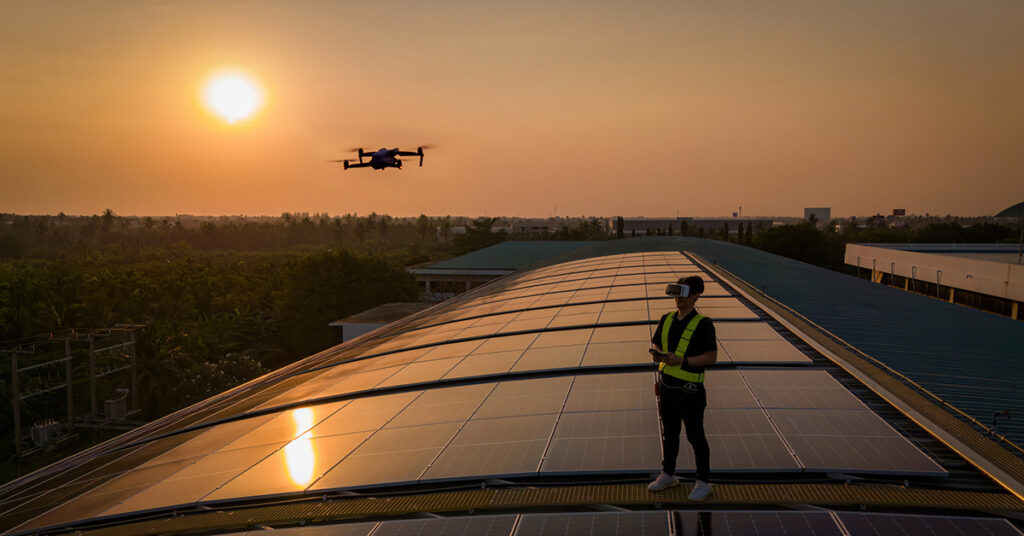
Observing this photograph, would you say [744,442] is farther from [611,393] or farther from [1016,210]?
[1016,210]

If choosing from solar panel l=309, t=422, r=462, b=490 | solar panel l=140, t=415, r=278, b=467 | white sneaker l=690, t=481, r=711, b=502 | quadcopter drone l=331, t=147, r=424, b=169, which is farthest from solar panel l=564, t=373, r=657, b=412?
quadcopter drone l=331, t=147, r=424, b=169

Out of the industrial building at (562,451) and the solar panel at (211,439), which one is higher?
the industrial building at (562,451)

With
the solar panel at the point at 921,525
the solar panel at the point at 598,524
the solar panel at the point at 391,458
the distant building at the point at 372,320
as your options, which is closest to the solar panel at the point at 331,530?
the solar panel at the point at 391,458

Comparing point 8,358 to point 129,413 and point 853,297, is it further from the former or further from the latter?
point 853,297

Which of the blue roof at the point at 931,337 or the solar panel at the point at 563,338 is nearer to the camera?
the blue roof at the point at 931,337

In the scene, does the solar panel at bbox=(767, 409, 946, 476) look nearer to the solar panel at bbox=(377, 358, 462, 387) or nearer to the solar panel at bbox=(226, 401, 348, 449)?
the solar panel at bbox=(377, 358, 462, 387)

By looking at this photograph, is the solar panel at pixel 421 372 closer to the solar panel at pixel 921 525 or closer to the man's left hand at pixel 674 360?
the man's left hand at pixel 674 360

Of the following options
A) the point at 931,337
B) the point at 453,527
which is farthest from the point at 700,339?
the point at 931,337
